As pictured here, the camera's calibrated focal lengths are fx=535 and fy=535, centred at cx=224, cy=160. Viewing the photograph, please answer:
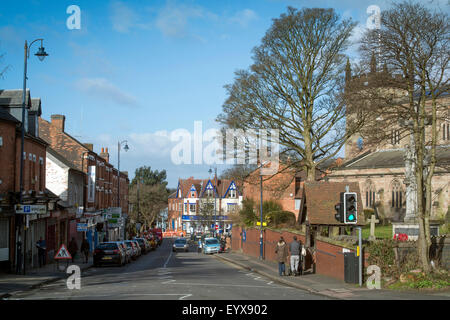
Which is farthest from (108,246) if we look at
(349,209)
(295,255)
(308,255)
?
(349,209)

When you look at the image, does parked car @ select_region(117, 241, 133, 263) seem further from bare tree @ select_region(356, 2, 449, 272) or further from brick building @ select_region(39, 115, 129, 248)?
bare tree @ select_region(356, 2, 449, 272)

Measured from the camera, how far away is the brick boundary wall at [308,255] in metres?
Result: 22.4

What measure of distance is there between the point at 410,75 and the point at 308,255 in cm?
1117

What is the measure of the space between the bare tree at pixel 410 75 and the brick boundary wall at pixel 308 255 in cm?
419

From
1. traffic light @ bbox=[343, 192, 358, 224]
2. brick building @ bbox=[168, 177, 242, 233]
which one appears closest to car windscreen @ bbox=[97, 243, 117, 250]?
traffic light @ bbox=[343, 192, 358, 224]

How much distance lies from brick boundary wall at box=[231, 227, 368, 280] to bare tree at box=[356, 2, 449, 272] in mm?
4194

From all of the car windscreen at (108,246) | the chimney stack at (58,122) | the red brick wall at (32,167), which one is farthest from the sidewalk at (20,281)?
the chimney stack at (58,122)

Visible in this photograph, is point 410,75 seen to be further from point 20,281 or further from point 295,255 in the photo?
point 20,281

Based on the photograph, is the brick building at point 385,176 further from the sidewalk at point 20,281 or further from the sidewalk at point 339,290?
the sidewalk at point 20,281

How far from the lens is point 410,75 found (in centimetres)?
1917

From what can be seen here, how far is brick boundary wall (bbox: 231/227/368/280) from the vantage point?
73.5 feet

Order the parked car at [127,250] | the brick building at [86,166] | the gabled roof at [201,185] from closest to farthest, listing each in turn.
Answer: the parked car at [127,250] < the brick building at [86,166] < the gabled roof at [201,185]
